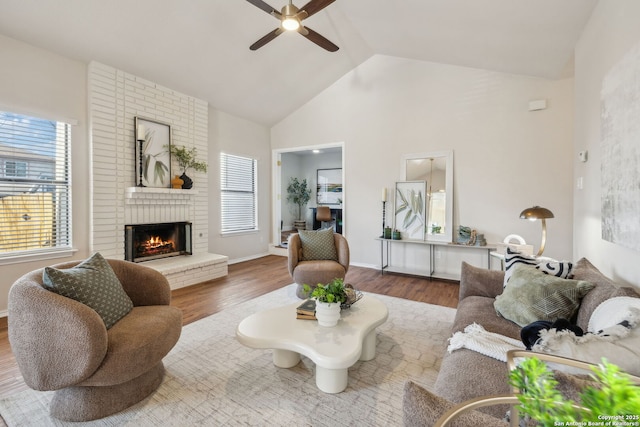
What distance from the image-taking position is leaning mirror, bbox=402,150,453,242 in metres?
4.43

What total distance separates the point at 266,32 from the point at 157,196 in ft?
8.99

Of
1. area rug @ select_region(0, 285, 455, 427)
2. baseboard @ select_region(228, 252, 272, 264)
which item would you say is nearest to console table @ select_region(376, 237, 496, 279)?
area rug @ select_region(0, 285, 455, 427)

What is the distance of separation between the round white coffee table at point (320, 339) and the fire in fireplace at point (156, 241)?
2726 millimetres

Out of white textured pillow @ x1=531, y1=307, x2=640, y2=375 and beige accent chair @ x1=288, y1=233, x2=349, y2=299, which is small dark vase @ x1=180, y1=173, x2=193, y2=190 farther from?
white textured pillow @ x1=531, y1=307, x2=640, y2=375

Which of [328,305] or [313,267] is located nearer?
[328,305]

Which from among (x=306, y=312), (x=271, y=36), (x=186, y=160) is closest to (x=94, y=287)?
(x=306, y=312)

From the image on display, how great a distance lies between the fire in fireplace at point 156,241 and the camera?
3.85 meters

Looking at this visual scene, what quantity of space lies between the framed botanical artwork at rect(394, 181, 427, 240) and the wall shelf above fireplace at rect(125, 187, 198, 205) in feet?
10.7

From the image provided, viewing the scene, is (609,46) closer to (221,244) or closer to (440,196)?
(440,196)

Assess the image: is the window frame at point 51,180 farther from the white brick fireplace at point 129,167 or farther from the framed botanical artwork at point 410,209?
the framed botanical artwork at point 410,209

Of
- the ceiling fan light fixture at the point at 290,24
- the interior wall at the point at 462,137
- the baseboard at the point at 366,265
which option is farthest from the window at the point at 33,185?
the baseboard at the point at 366,265

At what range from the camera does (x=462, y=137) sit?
4.36m

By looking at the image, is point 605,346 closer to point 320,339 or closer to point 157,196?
point 320,339

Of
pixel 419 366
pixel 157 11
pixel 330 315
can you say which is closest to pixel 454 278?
pixel 419 366
